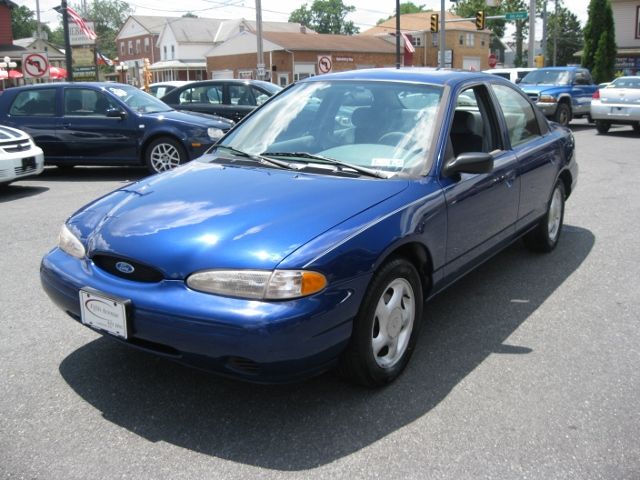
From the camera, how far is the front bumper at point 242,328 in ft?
8.79

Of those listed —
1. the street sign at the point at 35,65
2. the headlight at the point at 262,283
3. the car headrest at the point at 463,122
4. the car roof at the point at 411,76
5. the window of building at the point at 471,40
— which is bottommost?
the headlight at the point at 262,283

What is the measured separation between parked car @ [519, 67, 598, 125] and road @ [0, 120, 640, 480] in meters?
13.9

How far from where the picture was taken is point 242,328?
266cm

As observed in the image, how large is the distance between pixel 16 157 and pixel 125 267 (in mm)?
6867

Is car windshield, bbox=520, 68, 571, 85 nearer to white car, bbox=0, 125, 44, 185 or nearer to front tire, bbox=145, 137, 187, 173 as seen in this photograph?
front tire, bbox=145, 137, 187, 173

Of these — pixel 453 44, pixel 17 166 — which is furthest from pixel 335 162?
pixel 453 44

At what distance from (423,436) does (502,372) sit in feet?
2.74

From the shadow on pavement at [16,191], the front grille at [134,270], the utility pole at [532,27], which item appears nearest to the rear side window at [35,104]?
the shadow on pavement at [16,191]

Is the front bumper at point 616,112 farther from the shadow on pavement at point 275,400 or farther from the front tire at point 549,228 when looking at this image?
the shadow on pavement at point 275,400

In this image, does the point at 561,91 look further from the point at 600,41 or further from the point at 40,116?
the point at 600,41

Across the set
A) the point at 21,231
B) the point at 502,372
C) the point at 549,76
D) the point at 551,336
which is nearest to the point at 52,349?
the point at 502,372

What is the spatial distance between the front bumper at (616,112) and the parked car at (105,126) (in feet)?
35.9

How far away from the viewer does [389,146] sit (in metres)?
3.82

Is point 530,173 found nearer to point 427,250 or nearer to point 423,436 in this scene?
point 427,250
